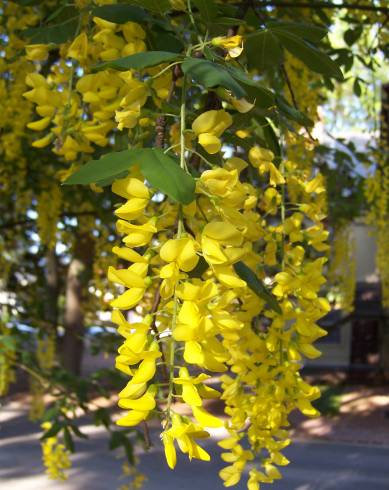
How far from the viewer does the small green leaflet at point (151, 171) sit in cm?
70

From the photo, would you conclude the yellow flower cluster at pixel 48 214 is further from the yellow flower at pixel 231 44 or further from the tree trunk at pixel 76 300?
the tree trunk at pixel 76 300

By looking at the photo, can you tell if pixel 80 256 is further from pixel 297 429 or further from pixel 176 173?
pixel 176 173

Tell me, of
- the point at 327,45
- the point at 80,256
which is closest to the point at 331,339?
the point at 80,256

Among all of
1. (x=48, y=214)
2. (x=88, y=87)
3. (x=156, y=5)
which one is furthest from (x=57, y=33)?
(x=48, y=214)

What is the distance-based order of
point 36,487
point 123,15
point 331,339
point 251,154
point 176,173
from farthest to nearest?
point 331,339 → point 36,487 → point 251,154 → point 123,15 → point 176,173

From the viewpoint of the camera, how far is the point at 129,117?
91 centimetres

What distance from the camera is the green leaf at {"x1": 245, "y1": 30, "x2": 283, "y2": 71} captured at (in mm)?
1139

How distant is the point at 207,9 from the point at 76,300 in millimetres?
7445

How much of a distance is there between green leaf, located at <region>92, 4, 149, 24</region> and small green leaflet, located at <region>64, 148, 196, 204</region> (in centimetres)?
39

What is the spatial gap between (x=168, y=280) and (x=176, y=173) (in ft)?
0.36

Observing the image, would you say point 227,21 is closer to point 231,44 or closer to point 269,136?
point 231,44

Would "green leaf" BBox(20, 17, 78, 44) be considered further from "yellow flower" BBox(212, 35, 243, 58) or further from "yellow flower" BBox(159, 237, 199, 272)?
"yellow flower" BBox(159, 237, 199, 272)

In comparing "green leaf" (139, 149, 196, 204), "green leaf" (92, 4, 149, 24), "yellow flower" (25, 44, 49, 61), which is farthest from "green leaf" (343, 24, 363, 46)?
"green leaf" (139, 149, 196, 204)

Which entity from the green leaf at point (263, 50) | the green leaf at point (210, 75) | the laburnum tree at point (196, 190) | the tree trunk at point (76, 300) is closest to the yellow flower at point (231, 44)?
the laburnum tree at point (196, 190)
